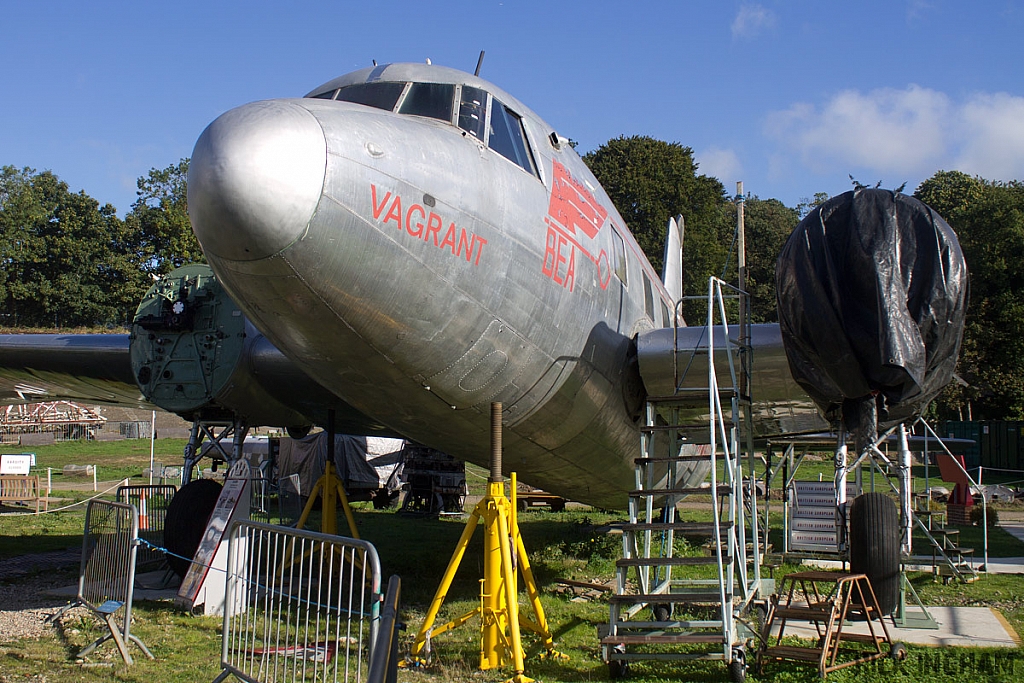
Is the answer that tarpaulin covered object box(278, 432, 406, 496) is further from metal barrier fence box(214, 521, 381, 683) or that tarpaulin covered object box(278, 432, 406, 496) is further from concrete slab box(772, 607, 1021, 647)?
concrete slab box(772, 607, 1021, 647)

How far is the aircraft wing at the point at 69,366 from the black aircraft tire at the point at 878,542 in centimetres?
775

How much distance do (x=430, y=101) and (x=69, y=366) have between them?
24.3 feet

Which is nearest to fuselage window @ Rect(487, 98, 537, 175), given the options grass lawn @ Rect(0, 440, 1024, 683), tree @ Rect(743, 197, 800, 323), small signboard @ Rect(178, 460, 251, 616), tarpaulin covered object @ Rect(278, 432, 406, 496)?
grass lawn @ Rect(0, 440, 1024, 683)

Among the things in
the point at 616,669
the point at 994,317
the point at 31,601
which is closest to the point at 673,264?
the point at 616,669

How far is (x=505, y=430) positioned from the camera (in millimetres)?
Result: 6832

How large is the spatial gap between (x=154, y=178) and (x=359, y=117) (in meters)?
78.7

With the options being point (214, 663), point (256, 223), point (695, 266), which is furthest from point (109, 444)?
point (256, 223)

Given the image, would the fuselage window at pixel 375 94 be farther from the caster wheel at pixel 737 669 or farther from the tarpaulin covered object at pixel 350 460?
the tarpaulin covered object at pixel 350 460

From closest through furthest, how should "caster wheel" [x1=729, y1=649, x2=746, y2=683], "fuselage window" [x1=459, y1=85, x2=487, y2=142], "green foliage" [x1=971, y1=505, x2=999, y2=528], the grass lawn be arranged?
"caster wheel" [x1=729, y1=649, x2=746, y2=683] → "fuselage window" [x1=459, y1=85, x2=487, y2=142] → the grass lawn → "green foliage" [x1=971, y1=505, x2=999, y2=528]

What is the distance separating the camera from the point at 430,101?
6141mm

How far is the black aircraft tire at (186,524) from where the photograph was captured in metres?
8.95

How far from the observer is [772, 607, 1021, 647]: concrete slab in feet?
25.6

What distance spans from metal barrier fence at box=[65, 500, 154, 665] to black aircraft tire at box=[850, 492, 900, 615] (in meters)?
5.70

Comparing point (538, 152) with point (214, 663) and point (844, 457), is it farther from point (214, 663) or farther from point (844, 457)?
point (214, 663)
